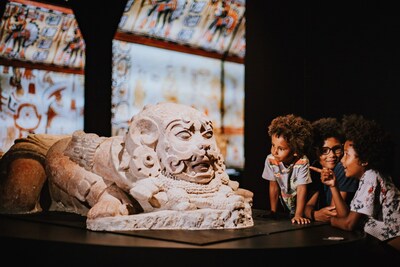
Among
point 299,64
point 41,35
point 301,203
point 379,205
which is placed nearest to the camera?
point 379,205

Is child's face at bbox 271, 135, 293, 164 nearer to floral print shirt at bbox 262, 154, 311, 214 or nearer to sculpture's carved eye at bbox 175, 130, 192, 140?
floral print shirt at bbox 262, 154, 311, 214

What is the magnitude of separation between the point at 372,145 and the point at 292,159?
2.34 ft

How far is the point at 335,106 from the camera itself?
5.59 metres

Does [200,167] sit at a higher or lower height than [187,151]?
lower

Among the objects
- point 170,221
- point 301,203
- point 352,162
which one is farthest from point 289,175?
point 170,221

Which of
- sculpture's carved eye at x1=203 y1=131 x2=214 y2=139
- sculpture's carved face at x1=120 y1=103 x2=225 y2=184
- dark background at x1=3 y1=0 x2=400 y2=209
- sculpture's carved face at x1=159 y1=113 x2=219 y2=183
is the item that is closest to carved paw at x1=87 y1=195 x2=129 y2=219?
sculpture's carved face at x1=120 y1=103 x2=225 y2=184

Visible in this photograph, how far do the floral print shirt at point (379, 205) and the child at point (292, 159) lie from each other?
59 centimetres

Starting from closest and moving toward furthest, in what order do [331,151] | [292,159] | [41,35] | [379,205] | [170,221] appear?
1. [170,221]
2. [379,205]
3. [292,159]
4. [331,151]
5. [41,35]

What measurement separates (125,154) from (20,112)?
2646 millimetres

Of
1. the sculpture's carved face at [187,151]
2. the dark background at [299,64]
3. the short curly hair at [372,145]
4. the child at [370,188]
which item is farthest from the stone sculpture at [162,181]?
the dark background at [299,64]

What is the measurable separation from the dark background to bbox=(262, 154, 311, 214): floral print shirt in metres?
1.07

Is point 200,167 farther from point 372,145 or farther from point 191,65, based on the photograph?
point 191,65

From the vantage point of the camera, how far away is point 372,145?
3984 millimetres

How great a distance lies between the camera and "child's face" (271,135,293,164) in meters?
4.46
